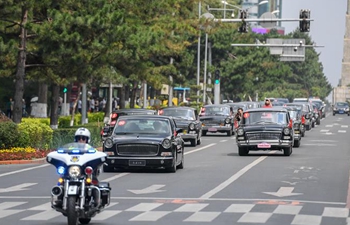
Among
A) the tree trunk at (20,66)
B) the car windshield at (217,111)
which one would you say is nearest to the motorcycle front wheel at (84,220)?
the tree trunk at (20,66)

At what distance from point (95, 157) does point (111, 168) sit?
1252cm

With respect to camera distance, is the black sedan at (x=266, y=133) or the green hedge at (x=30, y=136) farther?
the black sedan at (x=266, y=133)

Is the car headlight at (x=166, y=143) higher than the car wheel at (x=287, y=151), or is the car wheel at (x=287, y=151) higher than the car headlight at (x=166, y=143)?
the car headlight at (x=166, y=143)

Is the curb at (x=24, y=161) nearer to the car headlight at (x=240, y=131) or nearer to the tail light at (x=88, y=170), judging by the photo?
the car headlight at (x=240, y=131)

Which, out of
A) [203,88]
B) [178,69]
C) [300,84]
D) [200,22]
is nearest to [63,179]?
[200,22]

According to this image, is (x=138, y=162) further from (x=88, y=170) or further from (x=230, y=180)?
(x=88, y=170)

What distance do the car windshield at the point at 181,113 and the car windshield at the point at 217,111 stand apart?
26.6 feet

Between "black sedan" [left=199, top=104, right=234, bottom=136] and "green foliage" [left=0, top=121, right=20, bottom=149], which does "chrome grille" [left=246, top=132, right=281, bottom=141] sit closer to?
"green foliage" [left=0, top=121, right=20, bottom=149]

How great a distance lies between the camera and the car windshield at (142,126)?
1142 inches

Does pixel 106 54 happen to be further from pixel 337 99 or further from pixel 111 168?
pixel 337 99

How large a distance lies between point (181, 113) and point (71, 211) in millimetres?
32005

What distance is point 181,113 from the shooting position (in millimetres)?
47562

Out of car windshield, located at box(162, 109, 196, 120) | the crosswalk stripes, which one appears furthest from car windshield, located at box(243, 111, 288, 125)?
the crosswalk stripes

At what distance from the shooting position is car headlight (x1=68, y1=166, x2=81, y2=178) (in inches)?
631
